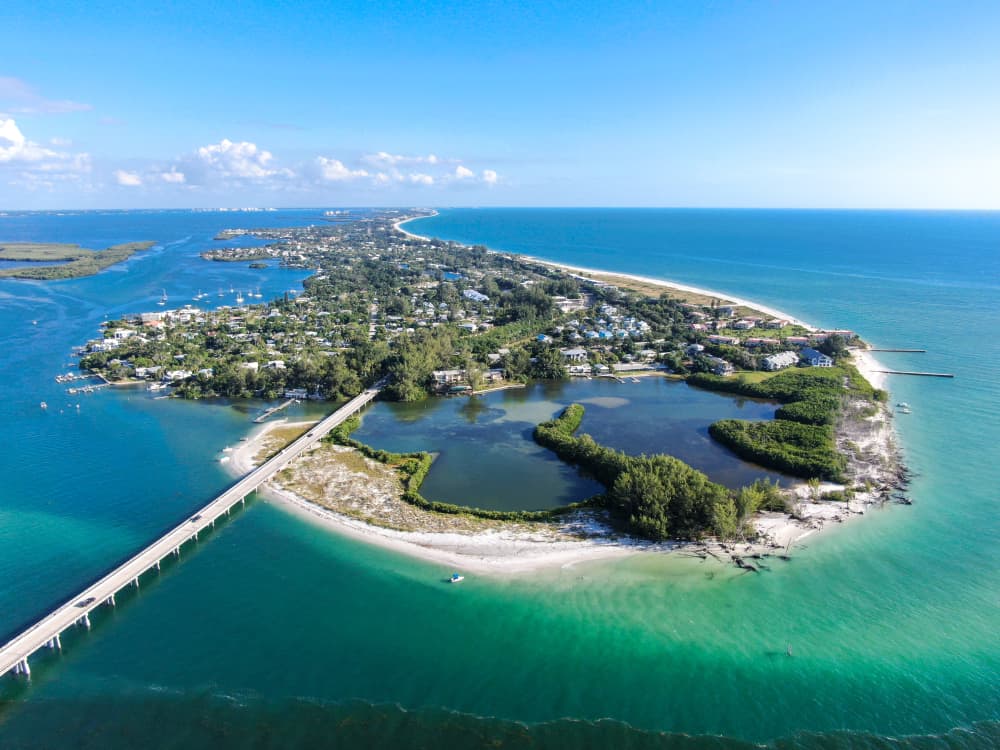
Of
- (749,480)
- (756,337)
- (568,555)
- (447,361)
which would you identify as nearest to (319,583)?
(568,555)

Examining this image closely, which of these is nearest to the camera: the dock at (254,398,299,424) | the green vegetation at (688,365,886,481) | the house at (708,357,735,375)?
the green vegetation at (688,365,886,481)

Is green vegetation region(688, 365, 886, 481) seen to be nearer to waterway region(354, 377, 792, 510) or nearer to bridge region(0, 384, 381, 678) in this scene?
waterway region(354, 377, 792, 510)

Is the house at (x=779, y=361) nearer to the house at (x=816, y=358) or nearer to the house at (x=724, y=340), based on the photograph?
the house at (x=816, y=358)

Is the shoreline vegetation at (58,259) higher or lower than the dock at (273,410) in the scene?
higher

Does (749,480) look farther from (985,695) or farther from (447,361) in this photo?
(447,361)

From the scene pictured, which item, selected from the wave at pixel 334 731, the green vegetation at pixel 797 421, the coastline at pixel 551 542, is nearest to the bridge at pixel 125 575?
the wave at pixel 334 731

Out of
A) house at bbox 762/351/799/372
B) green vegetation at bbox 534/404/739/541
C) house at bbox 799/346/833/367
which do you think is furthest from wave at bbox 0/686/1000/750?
house at bbox 799/346/833/367
